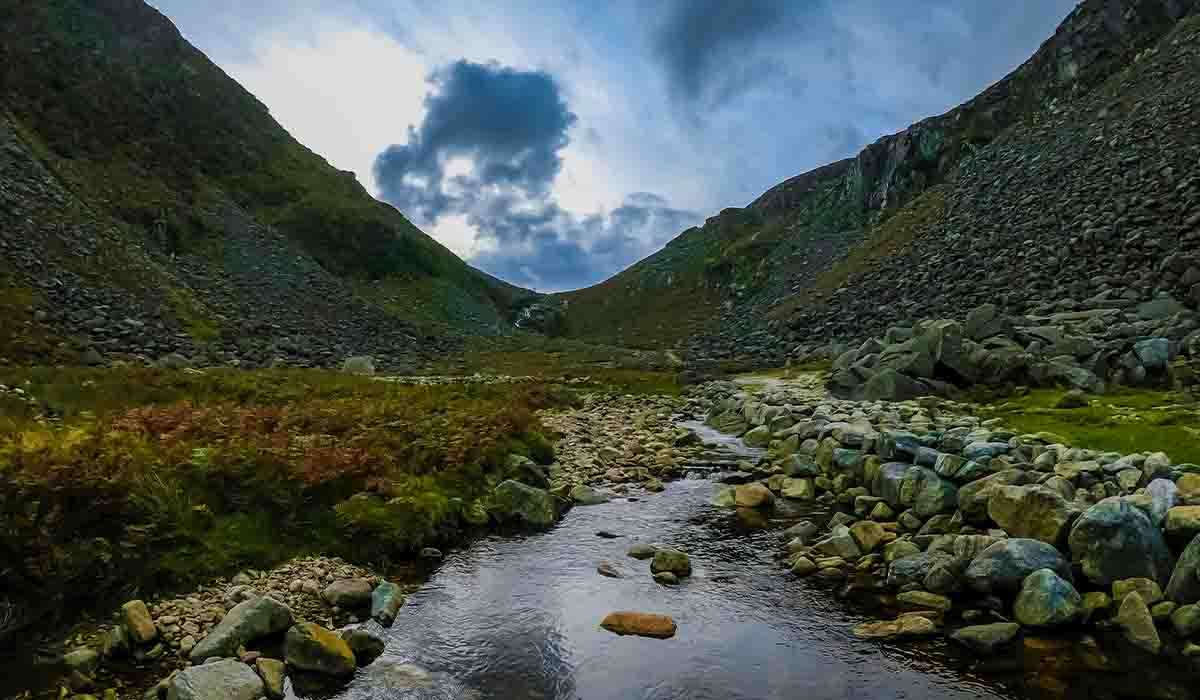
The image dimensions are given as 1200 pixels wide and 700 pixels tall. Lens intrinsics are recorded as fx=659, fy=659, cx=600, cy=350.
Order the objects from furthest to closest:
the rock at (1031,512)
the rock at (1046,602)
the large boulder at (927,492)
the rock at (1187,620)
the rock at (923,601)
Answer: the large boulder at (927,492) → the rock at (1031,512) → the rock at (923,601) → the rock at (1046,602) → the rock at (1187,620)

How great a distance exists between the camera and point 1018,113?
222 feet

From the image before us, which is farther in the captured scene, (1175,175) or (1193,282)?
(1175,175)

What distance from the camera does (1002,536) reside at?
1029cm

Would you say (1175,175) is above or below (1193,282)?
above

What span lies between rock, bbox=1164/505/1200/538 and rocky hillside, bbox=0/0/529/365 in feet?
124

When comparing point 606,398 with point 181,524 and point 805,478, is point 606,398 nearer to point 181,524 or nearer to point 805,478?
point 805,478

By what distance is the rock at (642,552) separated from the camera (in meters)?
12.0

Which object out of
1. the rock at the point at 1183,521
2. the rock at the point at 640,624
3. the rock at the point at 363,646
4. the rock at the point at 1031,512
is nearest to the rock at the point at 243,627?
the rock at the point at 363,646

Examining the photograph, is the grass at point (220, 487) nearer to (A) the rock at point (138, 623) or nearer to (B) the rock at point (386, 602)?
(A) the rock at point (138, 623)

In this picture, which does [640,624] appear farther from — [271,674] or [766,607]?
[271,674]

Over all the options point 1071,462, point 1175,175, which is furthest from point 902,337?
point 1071,462

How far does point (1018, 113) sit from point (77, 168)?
87.6m

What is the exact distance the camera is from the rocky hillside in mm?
37469

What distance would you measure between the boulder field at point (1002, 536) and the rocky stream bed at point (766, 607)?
0.04 metres
